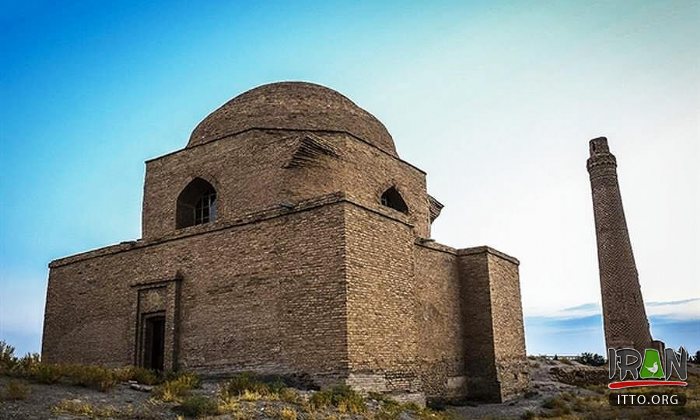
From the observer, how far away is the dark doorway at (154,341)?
14.6 m

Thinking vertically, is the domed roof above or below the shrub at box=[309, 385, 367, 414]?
above

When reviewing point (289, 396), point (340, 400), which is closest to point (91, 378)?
point (289, 396)

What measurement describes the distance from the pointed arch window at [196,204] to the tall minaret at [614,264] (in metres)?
14.4

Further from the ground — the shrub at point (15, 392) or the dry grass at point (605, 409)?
the shrub at point (15, 392)

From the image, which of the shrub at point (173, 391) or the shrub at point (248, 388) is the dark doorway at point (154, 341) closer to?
the shrub at point (173, 391)

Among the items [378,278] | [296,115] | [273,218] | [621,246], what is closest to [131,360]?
[273,218]

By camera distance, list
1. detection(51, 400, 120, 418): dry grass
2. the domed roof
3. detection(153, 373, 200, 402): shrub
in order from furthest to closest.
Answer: the domed roof
detection(153, 373, 200, 402): shrub
detection(51, 400, 120, 418): dry grass

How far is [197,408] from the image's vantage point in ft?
28.6

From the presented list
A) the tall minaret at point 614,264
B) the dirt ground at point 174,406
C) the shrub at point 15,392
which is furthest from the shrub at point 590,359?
the shrub at point 15,392

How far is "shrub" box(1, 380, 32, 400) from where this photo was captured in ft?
28.1

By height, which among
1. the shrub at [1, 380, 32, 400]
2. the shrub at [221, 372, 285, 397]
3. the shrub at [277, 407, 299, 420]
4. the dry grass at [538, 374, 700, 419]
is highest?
the shrub at [1, 380, 32, 400]

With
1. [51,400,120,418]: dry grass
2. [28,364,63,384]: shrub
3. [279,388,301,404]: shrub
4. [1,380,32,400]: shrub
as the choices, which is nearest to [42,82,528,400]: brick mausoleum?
[279,388,301,404]: shrub

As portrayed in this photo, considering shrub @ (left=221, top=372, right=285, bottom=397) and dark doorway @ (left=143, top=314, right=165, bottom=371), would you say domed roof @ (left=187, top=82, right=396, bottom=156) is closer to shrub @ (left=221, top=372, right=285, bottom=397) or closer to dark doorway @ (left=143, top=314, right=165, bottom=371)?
dark doorway @ (left=143, top=314, right=165, bottom=371)

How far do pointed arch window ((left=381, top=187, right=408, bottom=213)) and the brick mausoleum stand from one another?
0.06 metres
